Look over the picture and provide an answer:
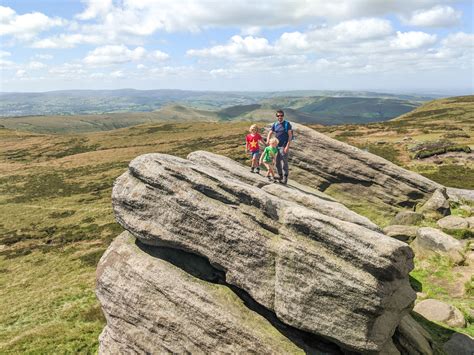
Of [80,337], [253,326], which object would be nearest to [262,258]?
[253,326]

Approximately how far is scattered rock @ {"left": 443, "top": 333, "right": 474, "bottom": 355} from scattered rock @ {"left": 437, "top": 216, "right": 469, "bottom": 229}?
1308cm

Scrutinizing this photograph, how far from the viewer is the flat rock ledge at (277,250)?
14078 millimetres

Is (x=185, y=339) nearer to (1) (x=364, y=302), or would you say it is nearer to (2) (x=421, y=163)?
(1) (x=364, y=302)

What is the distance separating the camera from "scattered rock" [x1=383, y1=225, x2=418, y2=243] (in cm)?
2702

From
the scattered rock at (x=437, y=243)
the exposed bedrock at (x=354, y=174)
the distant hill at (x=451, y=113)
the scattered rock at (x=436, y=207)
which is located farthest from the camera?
the distant hill at (x=451, y=113)

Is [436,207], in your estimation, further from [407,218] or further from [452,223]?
[407,218]

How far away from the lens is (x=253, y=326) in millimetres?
15656

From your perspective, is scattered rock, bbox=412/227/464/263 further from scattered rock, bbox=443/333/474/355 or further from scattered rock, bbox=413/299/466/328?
scattered rock, bbox=443/333/474/355

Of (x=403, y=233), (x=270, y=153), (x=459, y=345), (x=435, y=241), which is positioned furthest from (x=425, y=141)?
(x=459, y=345)

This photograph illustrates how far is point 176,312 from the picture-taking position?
1669 cm

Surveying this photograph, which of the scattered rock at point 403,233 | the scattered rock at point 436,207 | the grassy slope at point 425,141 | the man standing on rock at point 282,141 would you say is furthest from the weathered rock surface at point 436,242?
the grassy slope at point 425,141

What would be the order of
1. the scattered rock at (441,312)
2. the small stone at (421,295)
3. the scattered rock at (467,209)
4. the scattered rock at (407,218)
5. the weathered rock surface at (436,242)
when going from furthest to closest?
1. the scattered rock at (467,209)
2. the scattered rock at (407,218)
3. the weathered rock surface at (436,242)
4. the small stone at (421,295)
5. the scattered rock at (441,312)

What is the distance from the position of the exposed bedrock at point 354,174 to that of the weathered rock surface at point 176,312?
804 inches

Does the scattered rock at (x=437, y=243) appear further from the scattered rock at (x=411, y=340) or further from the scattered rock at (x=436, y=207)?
the scattered rock at (x=411, y=340)
